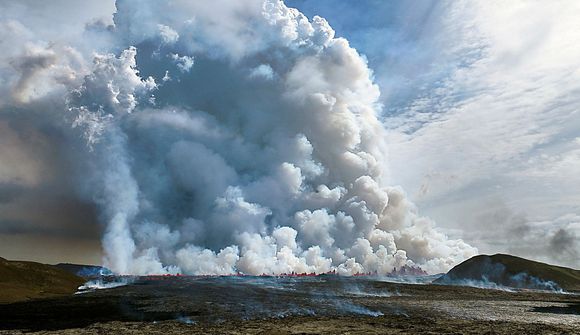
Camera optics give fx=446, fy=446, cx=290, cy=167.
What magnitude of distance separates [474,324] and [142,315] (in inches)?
1674

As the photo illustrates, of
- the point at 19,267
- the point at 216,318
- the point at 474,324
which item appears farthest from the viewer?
the point at 19,267

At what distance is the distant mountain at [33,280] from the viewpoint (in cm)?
10847

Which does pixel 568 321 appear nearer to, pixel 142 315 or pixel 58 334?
pixel 142 315

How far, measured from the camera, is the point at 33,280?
5079 inches

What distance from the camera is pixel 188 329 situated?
1873 inches

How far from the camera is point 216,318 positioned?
5650 cm

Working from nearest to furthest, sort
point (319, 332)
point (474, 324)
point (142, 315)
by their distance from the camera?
point (319, 332) → point (474, 324) → point (142, 315)

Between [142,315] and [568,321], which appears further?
[142,315]

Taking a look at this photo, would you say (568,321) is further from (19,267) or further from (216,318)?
(19,267)

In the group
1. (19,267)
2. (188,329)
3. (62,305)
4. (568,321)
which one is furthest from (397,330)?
(19,267)

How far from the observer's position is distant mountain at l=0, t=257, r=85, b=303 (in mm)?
108475

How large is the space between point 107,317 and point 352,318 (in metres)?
31.9

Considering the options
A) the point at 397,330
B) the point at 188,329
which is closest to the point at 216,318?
the point at 188,329

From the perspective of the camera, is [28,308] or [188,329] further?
[28,308]
